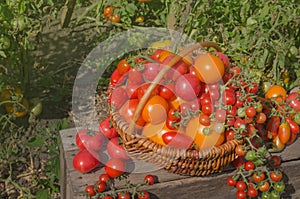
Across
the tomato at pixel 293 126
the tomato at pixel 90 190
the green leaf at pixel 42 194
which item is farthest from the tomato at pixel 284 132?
the green leaf at pixel 42 194

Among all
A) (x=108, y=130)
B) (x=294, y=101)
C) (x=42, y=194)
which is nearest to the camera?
(x=108, y=130)

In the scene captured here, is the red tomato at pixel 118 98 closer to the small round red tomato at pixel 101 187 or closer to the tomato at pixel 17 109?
the small round red tomato at pixel 101 187

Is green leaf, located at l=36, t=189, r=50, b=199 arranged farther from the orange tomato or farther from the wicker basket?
the orange tomato

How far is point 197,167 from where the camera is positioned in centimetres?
152

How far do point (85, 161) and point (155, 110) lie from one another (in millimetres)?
294

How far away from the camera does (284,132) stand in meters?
1.70

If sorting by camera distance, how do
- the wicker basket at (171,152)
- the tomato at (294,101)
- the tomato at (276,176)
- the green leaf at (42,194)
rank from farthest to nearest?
the green leaf at (42,194) < the tomato at (294,101) < the tomato at (276,176) < the wicker basket at (171,152)

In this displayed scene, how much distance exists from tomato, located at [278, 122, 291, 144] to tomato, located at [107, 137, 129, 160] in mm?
526

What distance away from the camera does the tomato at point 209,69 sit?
4.88ft

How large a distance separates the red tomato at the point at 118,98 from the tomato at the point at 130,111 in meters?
0.01

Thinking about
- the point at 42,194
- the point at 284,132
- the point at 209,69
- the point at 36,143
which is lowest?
the point at 42,194

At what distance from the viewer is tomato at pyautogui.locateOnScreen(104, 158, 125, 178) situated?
5.08 feet

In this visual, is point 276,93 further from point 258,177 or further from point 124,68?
point 124,68

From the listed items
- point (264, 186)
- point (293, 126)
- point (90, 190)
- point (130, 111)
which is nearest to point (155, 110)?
point (130, 111)
